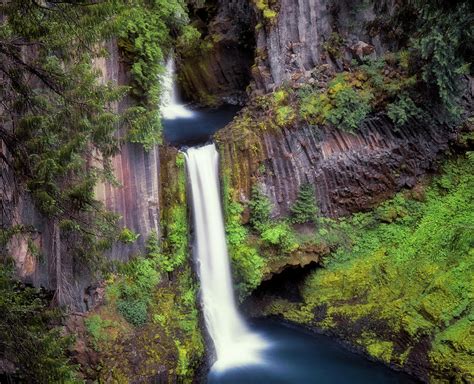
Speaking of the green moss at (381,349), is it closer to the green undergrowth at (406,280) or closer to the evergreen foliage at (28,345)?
the green undergrowth at (406,280)

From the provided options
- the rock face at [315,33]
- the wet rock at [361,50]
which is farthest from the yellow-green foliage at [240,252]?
the wet rock at [361,50]

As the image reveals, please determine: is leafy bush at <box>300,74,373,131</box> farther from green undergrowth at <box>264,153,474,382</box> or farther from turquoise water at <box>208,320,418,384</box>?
turquoise water at <box>208,320,418,384</box>

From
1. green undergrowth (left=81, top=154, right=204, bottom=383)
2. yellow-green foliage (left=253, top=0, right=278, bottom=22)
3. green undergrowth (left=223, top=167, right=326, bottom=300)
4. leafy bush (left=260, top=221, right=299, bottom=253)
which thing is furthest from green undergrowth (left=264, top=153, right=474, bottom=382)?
yellow-green foliage (left=253, top=0, right=278, bottom=22)

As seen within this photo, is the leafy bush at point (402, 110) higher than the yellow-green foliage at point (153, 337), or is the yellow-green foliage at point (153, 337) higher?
the leafy bush at point (402, 110)

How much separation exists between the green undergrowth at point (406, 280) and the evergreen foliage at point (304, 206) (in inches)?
29.9

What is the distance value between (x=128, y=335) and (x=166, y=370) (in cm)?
127

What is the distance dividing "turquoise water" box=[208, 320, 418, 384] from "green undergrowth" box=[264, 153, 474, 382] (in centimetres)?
42

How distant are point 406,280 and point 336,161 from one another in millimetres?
4331

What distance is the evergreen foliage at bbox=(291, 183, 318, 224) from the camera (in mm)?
15719

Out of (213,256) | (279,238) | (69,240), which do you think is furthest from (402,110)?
(69,240)

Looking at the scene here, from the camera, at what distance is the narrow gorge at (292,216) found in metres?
12.0

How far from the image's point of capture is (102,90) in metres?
8.16

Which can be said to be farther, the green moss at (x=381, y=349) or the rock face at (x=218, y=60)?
the rock face at (x=218, y=60)

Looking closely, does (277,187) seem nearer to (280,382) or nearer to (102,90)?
(280,382)
